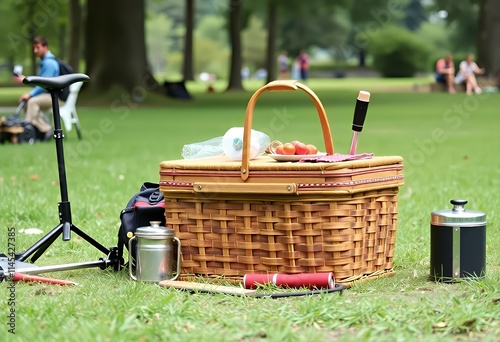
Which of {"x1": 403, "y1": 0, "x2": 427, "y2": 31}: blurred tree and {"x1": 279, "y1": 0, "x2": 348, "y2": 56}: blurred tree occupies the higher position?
{"x1": 403, "y1": 0, "x2": 427, "y2": 31}: blurred tree

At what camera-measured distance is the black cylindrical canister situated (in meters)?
4.88

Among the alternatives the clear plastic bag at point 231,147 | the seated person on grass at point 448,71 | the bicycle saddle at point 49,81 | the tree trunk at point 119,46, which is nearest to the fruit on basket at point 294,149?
the clear plastic bag at point 231,147

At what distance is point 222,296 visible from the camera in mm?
4520

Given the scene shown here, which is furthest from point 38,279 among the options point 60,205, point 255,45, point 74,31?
point 255,45

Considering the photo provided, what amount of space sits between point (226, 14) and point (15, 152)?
113ft

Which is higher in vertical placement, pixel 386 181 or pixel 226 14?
pixel 226 14

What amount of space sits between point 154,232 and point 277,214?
617 mm

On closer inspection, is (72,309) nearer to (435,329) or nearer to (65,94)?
(435,329)

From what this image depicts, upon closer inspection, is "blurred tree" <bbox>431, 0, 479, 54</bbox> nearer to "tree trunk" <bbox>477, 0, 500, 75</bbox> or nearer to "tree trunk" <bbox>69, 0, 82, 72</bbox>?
"tree trunk" <bbox>477, 0, 500, 75</bbox>

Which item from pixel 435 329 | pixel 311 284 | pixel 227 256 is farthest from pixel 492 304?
pixel 227 256

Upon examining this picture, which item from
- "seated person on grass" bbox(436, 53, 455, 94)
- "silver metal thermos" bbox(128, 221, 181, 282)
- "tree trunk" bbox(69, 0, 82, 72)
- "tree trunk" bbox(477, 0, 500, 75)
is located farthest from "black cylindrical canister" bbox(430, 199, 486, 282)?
"tree trunk" bbox(477, 0, 500, 75)

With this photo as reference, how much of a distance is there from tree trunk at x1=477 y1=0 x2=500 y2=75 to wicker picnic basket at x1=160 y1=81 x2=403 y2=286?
32643 millimetres

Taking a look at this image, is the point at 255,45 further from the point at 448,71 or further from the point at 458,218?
the point at 458,218

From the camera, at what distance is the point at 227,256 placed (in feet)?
16.4
